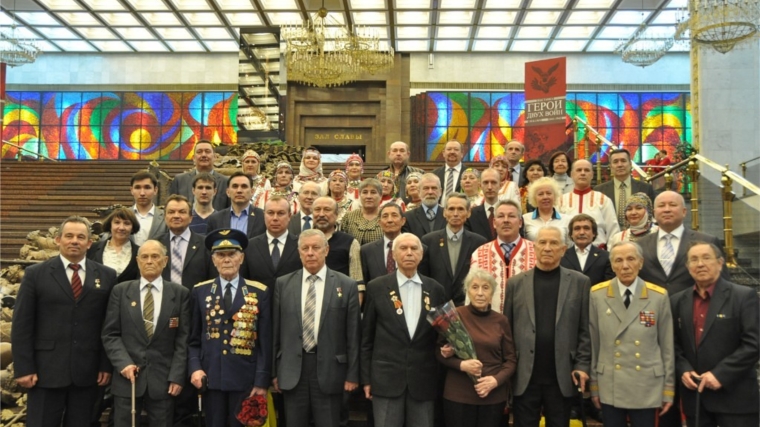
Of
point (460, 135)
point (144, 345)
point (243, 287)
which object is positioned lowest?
point (144, 345)

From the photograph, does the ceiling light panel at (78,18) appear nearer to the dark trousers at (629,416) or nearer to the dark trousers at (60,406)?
the dark trousers at (60,406)

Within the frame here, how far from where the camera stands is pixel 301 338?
13.7 ft

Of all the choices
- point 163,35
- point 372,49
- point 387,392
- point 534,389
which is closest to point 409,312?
point 387,392

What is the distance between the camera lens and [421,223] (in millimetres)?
5379

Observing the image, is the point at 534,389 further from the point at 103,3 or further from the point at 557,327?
the point at 103,3

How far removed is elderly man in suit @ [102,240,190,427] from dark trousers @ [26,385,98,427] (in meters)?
0.22

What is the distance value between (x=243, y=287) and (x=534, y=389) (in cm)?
179

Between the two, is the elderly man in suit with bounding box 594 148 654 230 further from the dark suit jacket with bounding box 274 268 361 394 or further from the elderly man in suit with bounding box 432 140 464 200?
the dark suit jacket with bounding box 274 268 361 394

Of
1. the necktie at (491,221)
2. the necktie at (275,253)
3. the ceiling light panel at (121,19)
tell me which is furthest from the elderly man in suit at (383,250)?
the ceiling light panel at (121,19)

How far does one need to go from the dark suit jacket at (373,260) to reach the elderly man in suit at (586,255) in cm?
118

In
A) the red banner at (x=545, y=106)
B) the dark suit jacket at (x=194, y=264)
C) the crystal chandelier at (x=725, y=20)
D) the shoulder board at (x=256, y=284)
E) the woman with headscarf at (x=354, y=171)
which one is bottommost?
the shoulder board at (x=256, y=284)

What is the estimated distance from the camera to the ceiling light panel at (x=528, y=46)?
19.3 metres

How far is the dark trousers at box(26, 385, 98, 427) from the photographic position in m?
4.16

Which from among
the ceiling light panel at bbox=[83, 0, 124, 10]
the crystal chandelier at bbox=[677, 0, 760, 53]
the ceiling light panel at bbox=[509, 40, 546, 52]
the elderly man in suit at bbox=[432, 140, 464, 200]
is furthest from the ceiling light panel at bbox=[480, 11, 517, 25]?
the elderly man in suit at bbox=[432, 140, 464, 200]
